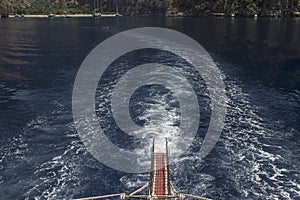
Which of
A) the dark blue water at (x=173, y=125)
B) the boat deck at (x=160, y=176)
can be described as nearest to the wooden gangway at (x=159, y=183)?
the boat deck at (x=160, y=176)

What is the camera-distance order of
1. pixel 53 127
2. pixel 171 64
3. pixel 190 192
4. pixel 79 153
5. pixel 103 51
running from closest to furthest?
pixel 190 192
pixel 79 153
pixel 53 127
pixel 171 64
pixel 103 51

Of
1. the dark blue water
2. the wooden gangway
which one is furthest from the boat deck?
the dark blue water

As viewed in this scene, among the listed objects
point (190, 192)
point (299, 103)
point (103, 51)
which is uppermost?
point (103, 51)

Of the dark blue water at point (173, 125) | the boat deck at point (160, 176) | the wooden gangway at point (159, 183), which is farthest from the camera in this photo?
the dark blue water at point (173, 125)

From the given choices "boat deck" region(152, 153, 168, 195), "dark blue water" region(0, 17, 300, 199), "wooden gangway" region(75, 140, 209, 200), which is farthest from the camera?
"dark blue water" region(0, 17, 300, 199)

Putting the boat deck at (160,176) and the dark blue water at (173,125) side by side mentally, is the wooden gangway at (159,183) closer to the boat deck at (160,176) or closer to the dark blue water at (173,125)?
the boat deck at (160,176)

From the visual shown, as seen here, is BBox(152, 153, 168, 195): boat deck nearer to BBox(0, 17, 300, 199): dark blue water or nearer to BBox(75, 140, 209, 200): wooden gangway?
BBox(75, 140, 209, 200): wooden gangway

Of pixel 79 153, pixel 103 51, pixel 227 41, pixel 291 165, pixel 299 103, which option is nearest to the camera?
pixel 291 165

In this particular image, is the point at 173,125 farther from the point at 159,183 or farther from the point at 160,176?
the point at 159,183

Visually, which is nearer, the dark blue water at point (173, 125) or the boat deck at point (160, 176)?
the boat deck at point (160, 176)

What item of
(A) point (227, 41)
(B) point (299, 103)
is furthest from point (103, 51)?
(B) point (299, 103)

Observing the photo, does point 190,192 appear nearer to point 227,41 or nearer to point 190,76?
point 190,76
